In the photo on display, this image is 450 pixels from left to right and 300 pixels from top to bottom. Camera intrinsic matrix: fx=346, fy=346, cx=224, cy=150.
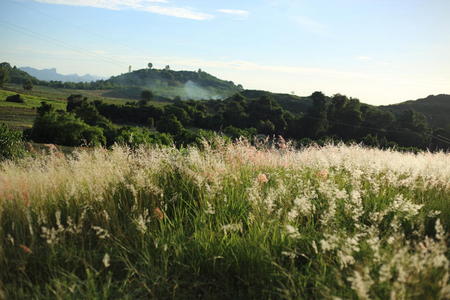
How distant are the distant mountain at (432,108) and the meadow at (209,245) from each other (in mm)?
99281

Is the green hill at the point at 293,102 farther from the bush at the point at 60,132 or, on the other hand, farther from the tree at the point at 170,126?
the bush at the point at 60,132

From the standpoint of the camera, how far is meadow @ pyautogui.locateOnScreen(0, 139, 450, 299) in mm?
2814

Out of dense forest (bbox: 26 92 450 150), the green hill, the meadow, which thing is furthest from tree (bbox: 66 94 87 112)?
the meadow

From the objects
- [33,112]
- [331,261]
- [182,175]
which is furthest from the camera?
[33,112]

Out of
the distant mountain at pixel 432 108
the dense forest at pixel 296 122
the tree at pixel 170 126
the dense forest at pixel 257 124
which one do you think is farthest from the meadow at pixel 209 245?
the distant mountain at pixel 432 108

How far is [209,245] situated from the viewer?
363 cm

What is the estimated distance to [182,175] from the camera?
532cm

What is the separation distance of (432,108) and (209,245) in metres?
122

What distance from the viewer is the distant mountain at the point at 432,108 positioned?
308ft

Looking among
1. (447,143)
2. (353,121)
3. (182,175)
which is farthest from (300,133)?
(182,175)

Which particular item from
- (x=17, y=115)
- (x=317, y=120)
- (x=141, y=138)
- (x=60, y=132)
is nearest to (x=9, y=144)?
(x=141, y=138)

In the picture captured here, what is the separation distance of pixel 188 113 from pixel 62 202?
2975 inches

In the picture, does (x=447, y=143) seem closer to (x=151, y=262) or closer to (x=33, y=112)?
(x=151, y=262)

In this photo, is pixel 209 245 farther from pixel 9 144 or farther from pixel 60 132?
pixel 60 132
